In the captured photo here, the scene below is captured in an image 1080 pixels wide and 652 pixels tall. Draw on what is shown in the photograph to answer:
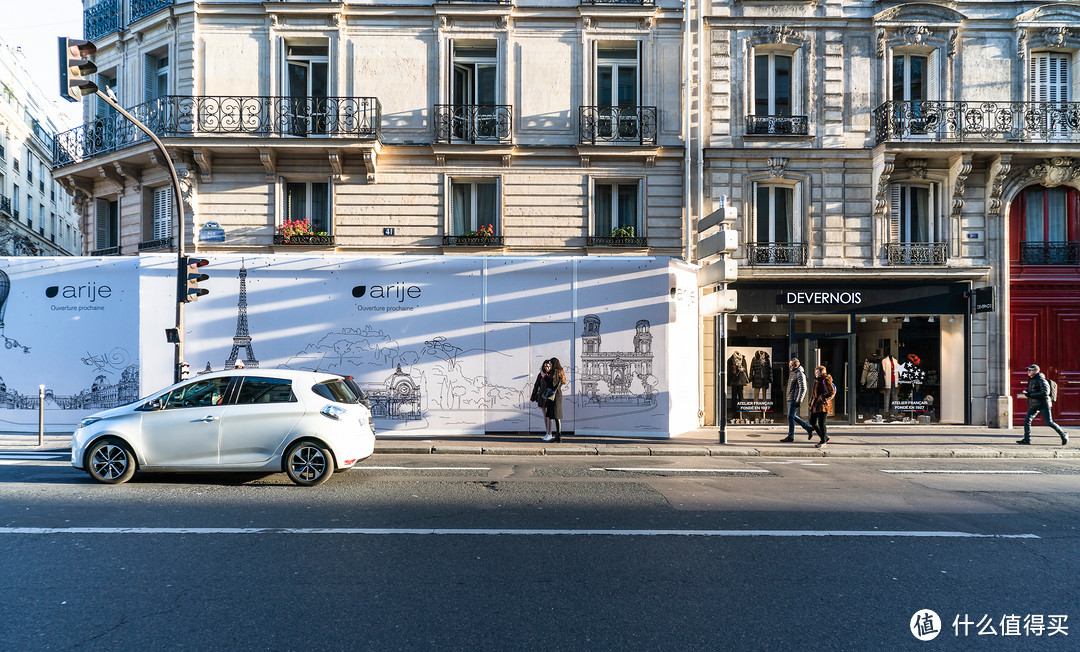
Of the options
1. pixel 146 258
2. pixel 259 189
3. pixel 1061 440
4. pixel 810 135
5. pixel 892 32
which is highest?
pixel 892 32

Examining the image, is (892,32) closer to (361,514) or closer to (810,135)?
(810,135)

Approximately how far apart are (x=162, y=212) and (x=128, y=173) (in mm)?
1227

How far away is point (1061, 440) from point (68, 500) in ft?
55.4

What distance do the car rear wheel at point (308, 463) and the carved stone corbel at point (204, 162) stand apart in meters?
9.98

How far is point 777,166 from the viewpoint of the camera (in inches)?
620

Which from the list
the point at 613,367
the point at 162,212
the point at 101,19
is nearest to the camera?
the point at 613,367

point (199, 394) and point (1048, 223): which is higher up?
point (1048, 223)

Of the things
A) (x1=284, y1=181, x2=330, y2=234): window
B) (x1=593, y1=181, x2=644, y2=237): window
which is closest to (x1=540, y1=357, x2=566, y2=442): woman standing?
(x1=593, y1=181, x2=644, y2=237): window

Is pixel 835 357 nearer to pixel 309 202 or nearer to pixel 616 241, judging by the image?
pixel 616 241

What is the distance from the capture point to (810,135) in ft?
51.8

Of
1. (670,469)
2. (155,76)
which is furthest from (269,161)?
(670,469)

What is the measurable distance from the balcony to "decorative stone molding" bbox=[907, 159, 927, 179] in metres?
1.63

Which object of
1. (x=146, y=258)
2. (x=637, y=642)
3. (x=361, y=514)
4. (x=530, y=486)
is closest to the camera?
(x=637, y=642)

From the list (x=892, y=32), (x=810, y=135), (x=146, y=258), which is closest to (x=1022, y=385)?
(x=810, y=135)
